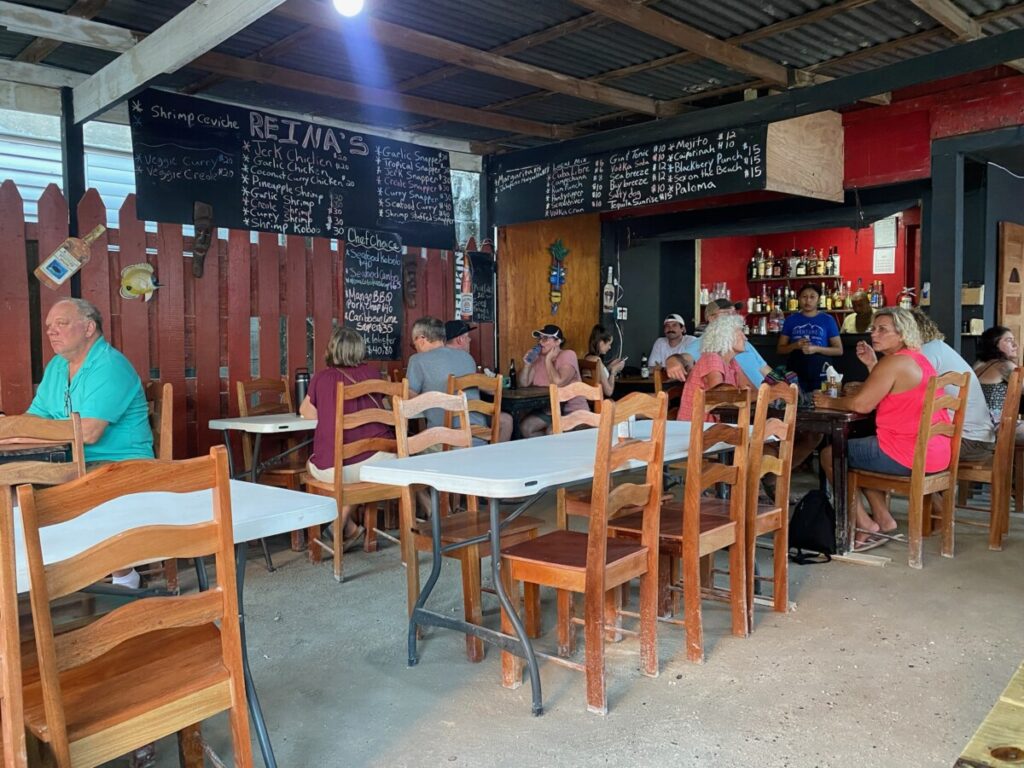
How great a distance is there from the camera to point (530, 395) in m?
5.63

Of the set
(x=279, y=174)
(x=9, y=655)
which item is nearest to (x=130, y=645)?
(x=9, y=655)

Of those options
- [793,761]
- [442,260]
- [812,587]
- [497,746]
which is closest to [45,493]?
[497,746]

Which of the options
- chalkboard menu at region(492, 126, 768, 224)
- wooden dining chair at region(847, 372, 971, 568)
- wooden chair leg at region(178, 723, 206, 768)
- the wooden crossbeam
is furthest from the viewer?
chalkboard menu at region(492, 126, 768, 224)

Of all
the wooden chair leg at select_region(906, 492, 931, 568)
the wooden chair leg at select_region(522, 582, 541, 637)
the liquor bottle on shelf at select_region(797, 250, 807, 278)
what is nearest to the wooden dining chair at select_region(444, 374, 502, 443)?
the wooden chair leg at select_region(522, 582, 541, 637)

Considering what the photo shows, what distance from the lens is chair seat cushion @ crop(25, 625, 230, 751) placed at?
163 centimetres

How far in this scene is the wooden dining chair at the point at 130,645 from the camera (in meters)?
1.51

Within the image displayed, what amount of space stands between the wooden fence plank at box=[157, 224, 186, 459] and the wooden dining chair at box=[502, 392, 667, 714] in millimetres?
→ 3293

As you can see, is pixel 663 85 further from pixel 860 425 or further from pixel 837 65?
pixel 860 425

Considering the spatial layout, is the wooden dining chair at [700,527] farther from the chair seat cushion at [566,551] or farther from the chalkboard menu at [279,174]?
the chalkboard menu at [279,174]

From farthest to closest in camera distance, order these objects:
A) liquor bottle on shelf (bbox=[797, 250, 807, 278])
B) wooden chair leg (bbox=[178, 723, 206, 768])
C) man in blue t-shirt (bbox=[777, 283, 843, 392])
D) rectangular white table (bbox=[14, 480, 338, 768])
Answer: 1. liquor bottle on shelf (bbox=[797, 250, 807, 278])
2. man in blue t-shirt (bbox=[777, 283, 843, 392])
3. wooden chair leg (bbox=[178, 723, 206, 768])
4. rectangular white table (bbox=[14, 480, 338, 768])

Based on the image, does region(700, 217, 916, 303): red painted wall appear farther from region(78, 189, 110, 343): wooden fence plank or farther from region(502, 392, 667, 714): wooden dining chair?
region(502, 392, 667, 714): wooden dining chair

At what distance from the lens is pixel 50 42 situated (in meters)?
4.74

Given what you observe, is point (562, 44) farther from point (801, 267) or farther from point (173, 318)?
point (801, 267)

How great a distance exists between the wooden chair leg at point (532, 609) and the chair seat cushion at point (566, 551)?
0.30 metres
